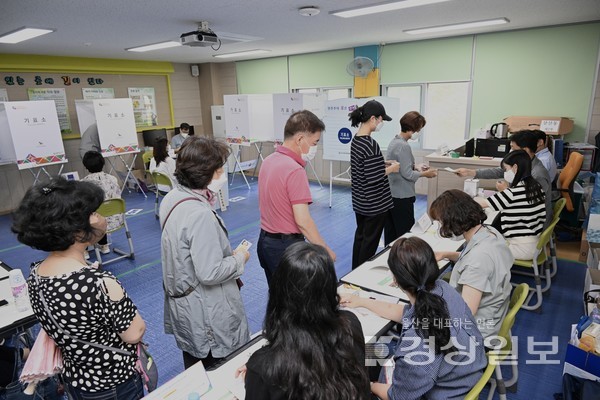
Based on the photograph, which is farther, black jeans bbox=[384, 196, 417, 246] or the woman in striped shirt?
black jeans bbox=[384, 196, 417, 246]

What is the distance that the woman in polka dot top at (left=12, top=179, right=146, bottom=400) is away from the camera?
1.24m

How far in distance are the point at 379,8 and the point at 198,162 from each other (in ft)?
10.2

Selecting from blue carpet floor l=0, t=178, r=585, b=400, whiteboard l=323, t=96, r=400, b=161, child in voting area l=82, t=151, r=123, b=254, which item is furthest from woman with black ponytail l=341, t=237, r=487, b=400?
whiteboard l=323, t=96, r=400, b=161

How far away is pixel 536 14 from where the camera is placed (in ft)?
14.4

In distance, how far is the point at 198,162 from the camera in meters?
1.63

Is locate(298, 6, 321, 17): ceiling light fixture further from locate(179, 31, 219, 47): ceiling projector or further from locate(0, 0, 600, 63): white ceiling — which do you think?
locate(179, 31, 219, 47): ceiling projector

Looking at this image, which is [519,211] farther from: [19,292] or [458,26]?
[19,292]

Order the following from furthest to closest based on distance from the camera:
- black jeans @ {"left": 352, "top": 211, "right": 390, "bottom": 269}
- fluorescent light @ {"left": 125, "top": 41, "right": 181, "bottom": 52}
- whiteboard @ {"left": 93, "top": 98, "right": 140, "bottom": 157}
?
whiteboard @ {"left": 93, "top": 98, "right": 140, "bottom": 157} → fluorescent light @ {"left": 125, "top": 41, "right": 181, "bottom": 52} → black jeans @ {"left": 352, "top": 211, "right": 390, "bottom": 269}

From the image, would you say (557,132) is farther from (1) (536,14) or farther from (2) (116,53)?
(2) (116,53)

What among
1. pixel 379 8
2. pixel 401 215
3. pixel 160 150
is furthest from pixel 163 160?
pixel 401 215

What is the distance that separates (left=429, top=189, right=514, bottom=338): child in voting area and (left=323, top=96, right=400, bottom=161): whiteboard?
427 cm

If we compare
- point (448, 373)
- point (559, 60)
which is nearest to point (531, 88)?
point (559, 60)

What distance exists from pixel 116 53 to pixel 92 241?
6572 mm

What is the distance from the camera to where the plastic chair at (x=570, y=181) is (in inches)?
170
